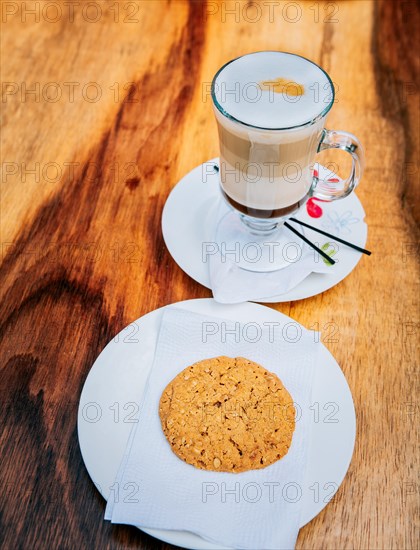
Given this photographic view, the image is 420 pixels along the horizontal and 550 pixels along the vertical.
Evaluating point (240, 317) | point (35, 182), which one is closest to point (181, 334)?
point (240, 317)

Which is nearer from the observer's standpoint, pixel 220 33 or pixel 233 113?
pixel 233 113

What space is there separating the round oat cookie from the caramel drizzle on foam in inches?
16.0

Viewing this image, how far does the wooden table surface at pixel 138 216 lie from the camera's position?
71 cm

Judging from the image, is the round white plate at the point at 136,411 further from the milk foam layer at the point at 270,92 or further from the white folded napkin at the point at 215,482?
the milk foam layer at the point at 270,92

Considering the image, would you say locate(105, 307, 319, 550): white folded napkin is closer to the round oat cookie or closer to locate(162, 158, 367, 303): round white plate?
the round oat cookie

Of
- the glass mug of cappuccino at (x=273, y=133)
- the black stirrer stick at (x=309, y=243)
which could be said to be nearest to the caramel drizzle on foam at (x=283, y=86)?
the glass mug of cappuccino at (x=273, y=133)

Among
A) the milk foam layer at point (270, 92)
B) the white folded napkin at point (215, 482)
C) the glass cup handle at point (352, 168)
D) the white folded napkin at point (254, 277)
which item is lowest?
the white folded napkin at point (215, 482)

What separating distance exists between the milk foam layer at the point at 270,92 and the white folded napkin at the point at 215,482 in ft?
1.07

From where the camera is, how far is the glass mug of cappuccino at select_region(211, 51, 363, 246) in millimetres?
767

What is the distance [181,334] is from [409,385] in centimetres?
36

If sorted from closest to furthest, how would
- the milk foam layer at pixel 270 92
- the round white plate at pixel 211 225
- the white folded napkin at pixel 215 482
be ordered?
the white folded napkin at pixel 215 482 → the milk foam layer at pixel 270 92 → the round white plate at pixel 211 225

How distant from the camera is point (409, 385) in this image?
807mm

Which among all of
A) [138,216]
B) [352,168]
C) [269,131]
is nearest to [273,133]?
[269,131]

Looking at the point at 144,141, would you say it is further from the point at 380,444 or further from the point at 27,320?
the point at 380,444
